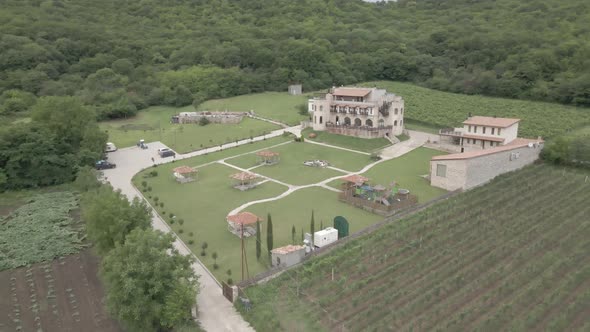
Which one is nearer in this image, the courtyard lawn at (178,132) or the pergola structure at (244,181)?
the pergola structure at (244,181)

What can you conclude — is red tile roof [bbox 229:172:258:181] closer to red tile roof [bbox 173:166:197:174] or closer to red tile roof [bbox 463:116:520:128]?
red tile roof [bbox 173:166:197:174]

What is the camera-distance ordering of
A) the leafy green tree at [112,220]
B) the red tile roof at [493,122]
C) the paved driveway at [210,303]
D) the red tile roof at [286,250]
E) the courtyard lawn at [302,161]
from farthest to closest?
the red tile roof at [493,122] → the courtyard lawn at [302,161] → the red tile roof at [286,250] → the leafy green tree at [112,220] → the paved driveway at [210,303]

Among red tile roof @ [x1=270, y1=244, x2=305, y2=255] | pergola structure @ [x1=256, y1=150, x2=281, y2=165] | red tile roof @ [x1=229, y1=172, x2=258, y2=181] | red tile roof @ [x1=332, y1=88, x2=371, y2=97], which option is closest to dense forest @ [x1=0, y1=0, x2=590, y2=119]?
red tile roof @ [x1=332, y1=88, x2=371, y2=97]

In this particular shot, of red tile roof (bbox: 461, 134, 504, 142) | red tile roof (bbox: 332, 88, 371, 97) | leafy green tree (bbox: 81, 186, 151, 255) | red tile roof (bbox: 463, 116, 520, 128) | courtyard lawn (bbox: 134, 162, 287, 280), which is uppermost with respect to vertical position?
red tile roof (bbox: 332, 88, 371, 97)

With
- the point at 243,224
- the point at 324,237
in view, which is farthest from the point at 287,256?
the point at 243,224

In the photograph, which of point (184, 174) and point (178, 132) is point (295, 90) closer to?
point (178, 132)

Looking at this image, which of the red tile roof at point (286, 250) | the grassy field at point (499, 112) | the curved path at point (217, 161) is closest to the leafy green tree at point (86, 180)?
the curved path at point (217, 161)

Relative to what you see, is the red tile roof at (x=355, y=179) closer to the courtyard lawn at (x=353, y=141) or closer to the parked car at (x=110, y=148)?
the courtyard lawn at (x=353, y=141)
